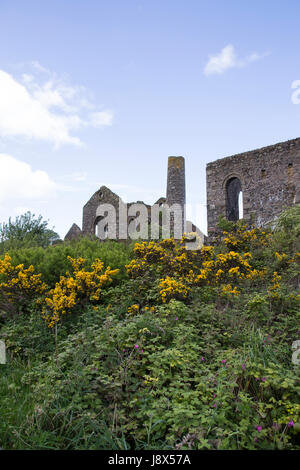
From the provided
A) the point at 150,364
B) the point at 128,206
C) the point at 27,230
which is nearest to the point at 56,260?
the point at 150,364

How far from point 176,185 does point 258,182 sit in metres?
5.11

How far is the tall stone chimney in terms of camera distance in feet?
56.6

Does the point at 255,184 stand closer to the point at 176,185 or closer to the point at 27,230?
the point at 176,185

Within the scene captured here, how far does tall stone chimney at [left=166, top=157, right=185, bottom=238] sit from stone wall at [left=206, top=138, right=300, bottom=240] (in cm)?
307

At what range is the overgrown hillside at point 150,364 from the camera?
8.38ft

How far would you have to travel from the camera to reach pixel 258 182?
13.2 meters

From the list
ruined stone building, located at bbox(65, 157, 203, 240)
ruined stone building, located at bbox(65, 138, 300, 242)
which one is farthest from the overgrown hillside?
ruined stone building, located at bbox(65, 157, 203, 240)

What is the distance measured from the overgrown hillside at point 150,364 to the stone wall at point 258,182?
7.15 m

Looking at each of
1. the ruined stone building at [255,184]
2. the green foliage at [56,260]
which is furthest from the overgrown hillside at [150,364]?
the ruined stone building at [255,184]

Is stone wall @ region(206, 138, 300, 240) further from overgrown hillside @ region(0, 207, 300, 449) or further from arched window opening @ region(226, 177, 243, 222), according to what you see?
overgrown hillside @ region(0, 207, 300, 449)

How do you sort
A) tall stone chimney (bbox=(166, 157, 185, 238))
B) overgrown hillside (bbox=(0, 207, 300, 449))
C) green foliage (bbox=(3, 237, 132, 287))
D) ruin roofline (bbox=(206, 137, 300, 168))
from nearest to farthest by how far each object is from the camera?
overgrown hillside (bbox=(0, 207, 300, 449)) → green foliage (bbox=(3, 237, 132, 287)) → ruin roofline (bbox=(206, 137, 300, 168)) → tall stone chimney (bbox=(166, 157, 185, 238))

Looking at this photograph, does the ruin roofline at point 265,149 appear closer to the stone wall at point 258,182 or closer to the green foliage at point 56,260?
the stone wall at point 258,182

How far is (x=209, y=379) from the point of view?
2971 millimetres
